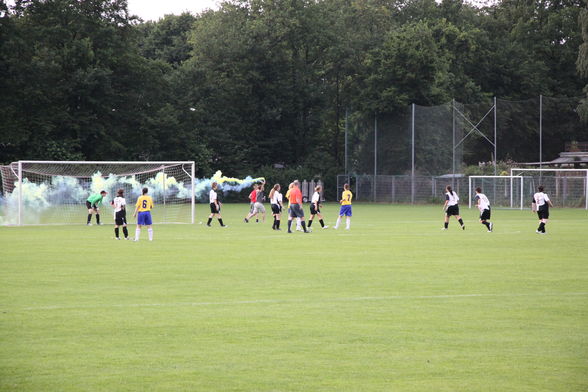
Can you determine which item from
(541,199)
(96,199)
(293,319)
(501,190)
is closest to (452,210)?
(541,199)

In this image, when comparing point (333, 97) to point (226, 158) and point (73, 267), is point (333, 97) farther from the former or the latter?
point (73, 267)

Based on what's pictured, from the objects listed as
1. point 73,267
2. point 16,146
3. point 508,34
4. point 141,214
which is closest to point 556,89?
point 508,34

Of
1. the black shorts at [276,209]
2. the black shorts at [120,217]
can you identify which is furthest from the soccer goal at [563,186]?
the black shorts at [120,217]

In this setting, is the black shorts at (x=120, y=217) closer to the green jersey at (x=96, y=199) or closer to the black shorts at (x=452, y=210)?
the green jersey at (x=96, y=199)

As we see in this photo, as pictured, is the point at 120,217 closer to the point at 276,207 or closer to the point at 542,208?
the point at 276,207

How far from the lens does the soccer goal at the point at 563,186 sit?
186 feet

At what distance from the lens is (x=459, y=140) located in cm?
6209

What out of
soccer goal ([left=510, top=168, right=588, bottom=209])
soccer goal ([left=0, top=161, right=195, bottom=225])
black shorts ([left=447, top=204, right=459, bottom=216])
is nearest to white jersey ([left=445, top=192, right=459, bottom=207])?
black shorts ([left=447, top=204, right=459, bottom=216])

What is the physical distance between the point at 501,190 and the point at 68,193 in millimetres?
26718

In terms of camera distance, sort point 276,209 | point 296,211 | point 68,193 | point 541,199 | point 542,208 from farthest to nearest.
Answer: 1. point 68,193
2. point 276,209
3. point 296,211
4. point 541,199
5. point 542,208

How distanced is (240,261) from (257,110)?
2235 inches

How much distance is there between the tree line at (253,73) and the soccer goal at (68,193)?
5.88 metres

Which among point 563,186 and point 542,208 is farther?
point 563,186

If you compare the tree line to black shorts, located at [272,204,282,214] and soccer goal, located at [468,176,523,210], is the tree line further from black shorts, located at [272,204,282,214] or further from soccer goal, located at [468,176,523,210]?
black shorts, located at [272,204,282,214]
